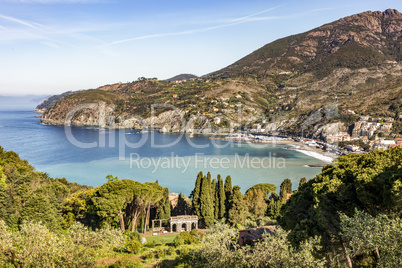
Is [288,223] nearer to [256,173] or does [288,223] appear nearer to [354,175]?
[354,175]

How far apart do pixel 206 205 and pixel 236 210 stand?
271cm

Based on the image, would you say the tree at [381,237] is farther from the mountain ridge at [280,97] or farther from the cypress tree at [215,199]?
the mountain ridge at [280,97]

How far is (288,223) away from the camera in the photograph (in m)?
14.1

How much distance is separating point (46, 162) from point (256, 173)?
1644 inches

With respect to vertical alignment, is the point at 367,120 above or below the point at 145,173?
above

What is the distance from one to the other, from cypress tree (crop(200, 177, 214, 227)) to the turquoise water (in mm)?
16687

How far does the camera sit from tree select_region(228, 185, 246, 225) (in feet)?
82.5

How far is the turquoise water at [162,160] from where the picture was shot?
163 feet

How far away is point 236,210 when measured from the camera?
25500 mm

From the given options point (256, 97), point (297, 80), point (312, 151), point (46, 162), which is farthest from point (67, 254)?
point (297, 80)

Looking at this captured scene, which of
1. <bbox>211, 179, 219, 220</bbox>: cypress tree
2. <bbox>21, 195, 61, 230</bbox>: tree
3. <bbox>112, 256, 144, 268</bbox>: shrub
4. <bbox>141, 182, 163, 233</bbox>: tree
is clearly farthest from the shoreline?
<bbox>112, 256, 144, 268</bbox>: shrub

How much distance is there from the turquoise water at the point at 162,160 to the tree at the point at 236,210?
16.8 metres

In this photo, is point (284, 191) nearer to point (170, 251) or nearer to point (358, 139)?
point (170, 251)

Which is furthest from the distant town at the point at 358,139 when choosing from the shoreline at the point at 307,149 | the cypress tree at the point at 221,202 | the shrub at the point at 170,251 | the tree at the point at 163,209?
the shrub at the point at 170,251
